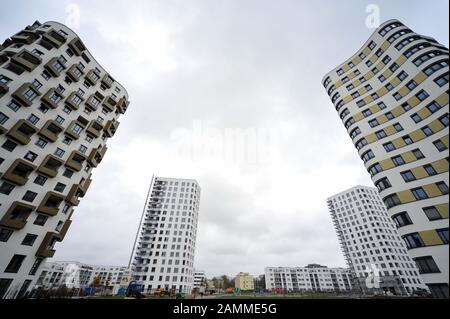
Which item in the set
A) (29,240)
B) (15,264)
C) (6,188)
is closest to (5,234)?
(29,240)

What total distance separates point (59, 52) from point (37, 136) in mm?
12363

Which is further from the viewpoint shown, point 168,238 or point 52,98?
point 168,238

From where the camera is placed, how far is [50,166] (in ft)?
76.8

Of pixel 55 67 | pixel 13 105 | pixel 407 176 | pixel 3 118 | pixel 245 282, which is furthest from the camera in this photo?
pixel 245 282

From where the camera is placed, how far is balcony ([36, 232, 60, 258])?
20.9 metres

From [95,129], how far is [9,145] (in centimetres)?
946

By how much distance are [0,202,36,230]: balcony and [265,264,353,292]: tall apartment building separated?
321 feet

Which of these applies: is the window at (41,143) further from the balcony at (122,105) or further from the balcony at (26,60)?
the balcony at (122,105)

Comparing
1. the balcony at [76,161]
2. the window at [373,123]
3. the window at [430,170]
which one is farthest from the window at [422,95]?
the balcony at [76,161]

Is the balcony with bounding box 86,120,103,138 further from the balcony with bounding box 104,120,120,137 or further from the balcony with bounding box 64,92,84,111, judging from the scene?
the balcony with bounding box 64,92,84,111

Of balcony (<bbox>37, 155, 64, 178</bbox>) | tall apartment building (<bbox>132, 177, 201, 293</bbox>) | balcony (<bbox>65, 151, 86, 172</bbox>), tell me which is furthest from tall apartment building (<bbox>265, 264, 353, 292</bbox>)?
balcony (<bbox>37, 155, 64, 178</bbox>)

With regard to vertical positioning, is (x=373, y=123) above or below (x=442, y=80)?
above

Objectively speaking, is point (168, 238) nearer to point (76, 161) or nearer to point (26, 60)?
point (76, 161)

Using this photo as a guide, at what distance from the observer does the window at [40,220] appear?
21.2 metres
